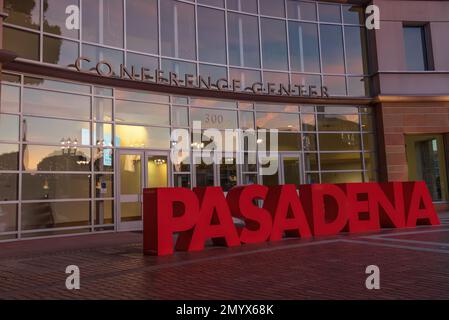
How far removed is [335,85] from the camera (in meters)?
19.7

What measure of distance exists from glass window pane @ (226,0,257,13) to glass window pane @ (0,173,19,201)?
35.2ft

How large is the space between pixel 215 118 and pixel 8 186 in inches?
309

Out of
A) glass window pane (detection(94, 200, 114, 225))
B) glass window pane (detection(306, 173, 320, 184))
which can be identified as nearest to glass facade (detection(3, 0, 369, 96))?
glass window pane (detection(306, 173, 320, 184))

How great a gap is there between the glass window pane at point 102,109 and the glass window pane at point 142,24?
7.20 ft

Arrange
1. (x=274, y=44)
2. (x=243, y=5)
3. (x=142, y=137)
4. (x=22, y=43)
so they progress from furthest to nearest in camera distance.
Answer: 1. (x=274, y=44)
2. (x=243, y=5)
3. (x=142, y=137)
4. (x=22, y=43)

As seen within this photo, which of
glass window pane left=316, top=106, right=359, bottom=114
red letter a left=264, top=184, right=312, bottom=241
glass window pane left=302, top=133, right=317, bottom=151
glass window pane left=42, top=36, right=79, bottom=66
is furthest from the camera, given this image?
glass window pane left=316, top=106, right=359, bottom=114

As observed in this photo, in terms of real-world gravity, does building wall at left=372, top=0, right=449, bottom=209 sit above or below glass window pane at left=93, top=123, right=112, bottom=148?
above

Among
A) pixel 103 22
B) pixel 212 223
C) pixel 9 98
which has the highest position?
pixel 103 22

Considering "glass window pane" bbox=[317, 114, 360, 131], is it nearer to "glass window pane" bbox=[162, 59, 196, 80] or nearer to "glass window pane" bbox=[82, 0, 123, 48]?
"glass window pane" bbox=[162, 59, 196, 80]

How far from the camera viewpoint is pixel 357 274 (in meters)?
7.08

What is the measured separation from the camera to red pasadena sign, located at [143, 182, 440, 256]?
985cm

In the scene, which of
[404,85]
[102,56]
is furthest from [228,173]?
[404,85]

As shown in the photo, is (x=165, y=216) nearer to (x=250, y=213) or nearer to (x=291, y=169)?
(x=250, y=213)
